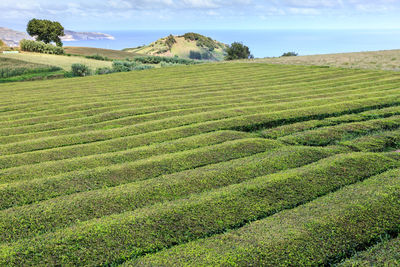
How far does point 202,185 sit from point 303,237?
2.51 metres

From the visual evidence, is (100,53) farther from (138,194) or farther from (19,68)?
(138,194)

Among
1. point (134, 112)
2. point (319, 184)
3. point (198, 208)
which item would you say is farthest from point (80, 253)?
point (134, 112)

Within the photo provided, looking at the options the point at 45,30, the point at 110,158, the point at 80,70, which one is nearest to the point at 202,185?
the point at 110,158

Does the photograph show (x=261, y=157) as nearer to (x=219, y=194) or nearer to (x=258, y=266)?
(x=219, y=194)

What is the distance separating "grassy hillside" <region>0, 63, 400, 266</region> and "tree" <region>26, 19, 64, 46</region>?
64781mm

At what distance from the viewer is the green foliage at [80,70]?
34.1 m

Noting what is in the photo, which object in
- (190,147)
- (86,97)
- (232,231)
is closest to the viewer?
(232,231)

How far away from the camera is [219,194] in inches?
247

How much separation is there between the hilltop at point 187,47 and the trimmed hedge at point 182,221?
115 metres

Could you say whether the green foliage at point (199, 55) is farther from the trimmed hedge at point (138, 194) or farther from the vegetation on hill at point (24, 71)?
the trimmed hedge at point (138, 194)

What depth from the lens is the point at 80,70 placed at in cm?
3409

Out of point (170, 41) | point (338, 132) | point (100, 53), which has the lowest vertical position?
point (338, 132)

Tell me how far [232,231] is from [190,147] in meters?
4.26

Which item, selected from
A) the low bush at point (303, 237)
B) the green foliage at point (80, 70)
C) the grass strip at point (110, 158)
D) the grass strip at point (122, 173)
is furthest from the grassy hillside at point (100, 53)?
the low bush at point (303, 237)
